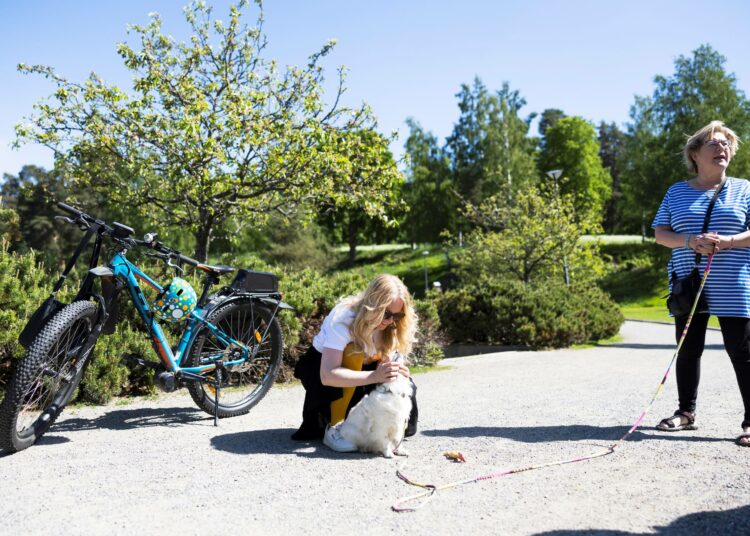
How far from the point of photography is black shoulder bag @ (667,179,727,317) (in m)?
4.52

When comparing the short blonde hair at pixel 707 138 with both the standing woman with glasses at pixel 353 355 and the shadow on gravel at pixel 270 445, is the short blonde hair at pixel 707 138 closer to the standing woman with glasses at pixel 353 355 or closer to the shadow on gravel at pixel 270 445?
the standing woman with glasses at pixel 353 355

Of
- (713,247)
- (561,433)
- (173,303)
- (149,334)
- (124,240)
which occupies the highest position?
(124,240)

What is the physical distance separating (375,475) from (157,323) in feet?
7.27

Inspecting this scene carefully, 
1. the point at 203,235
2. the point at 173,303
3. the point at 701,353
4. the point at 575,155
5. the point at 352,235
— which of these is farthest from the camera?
the point at 575,155

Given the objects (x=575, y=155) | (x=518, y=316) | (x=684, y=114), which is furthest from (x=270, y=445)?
(x=575, y=155)

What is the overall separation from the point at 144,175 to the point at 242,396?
15.6ft

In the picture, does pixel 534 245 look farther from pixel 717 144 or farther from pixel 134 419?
pixel 134 419

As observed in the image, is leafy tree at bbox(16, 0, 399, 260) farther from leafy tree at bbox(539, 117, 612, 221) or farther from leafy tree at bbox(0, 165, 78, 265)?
leafy tree at bbox(539, 117, 612, 221)

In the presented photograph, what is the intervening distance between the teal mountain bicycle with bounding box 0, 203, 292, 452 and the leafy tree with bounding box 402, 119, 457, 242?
152 ft

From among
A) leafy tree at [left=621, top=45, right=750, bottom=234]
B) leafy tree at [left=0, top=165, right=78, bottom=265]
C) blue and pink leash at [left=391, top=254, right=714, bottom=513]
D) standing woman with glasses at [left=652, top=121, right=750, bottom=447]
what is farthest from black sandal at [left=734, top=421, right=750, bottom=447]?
leafy tree at [left=621, top=45, right=750, bottom=234]

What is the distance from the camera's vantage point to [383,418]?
399cm

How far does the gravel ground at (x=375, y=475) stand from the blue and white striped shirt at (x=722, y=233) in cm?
93

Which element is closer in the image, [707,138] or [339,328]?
[339,328]

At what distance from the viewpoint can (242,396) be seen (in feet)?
19.0
